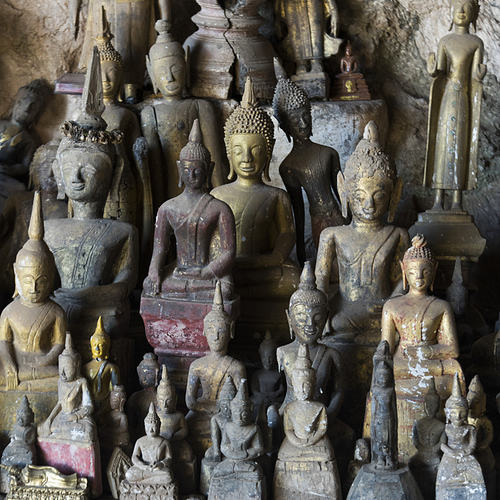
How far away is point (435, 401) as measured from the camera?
13.1 ft

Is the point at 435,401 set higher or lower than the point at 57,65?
lower

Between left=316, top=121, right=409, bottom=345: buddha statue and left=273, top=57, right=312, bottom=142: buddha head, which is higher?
left=273, top=57, right=312, bottom=142: buddha head

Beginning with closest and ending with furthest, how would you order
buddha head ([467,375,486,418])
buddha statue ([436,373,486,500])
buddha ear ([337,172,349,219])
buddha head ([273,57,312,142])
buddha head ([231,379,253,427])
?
buddha statue ([436,373,486,500])
buddha head ([231,379,253,427])
buddha head ([467,375,486,418])
buddha ear ([337,172,349,219])
buddha head ([273,57,312,142])

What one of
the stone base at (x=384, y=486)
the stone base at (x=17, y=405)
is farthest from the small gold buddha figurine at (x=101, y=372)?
the stone base at (x=384, y=486)

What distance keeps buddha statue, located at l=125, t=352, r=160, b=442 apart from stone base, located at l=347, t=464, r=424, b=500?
3.84 ft

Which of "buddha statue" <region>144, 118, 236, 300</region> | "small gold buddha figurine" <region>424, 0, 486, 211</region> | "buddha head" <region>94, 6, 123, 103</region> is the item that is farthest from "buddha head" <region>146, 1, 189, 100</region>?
"small gold buddha figurine" <region>424, 0, 486, 211</region>

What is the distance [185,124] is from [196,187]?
5.17 feet

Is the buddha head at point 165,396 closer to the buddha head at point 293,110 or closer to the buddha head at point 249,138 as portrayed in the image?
the buddha head at point 249,138

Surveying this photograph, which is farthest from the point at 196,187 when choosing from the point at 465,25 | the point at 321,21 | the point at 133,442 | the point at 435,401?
the point at 321,21

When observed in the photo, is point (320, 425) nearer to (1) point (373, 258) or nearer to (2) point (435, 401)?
(2) point (435, 401)

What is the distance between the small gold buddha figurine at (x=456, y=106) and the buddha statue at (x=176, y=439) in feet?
8.30

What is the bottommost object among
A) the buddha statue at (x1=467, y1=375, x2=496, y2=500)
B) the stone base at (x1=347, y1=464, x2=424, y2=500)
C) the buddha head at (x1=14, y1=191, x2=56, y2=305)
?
the stone base at (x1=347, y1=464, x2=424, y2=500)

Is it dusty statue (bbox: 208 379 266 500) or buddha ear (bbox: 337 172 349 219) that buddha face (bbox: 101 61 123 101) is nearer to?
buddha ear (bbox: 337 172 349 219)

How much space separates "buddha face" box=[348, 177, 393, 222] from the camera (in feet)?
15.1
